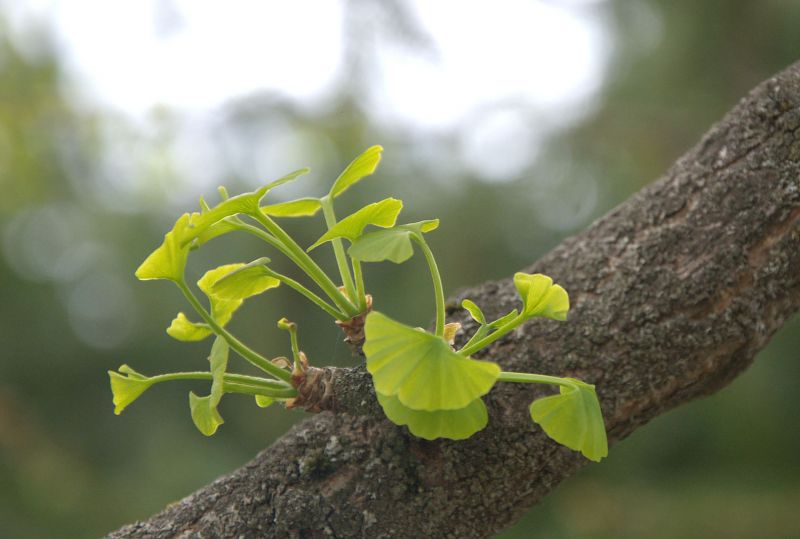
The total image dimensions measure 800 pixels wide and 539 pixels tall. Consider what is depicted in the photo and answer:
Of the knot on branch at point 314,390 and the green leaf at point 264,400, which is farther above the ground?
the knot on branch at point 314,390

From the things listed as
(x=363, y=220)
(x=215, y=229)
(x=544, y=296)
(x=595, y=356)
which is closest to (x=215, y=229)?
(x=215, y=229)

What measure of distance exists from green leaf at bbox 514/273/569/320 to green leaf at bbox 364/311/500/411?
0.27 feet

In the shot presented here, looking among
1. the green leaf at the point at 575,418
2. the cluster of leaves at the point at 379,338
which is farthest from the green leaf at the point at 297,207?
the green leaf at the point at 575,418

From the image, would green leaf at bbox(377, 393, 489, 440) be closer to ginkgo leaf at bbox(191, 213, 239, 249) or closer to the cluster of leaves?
the cluster of leaves

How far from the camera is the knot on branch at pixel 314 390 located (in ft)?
1.89

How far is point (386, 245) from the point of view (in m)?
0.51

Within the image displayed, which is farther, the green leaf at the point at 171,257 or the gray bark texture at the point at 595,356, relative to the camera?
the gray bark texture at the point at 595,356

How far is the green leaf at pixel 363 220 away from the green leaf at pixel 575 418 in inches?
6.5

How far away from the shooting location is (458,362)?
1.55 feet

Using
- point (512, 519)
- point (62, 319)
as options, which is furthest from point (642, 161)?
point (62, 319)

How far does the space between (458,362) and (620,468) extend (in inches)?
66.2

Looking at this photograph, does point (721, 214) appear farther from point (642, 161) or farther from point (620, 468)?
point (620, 468)

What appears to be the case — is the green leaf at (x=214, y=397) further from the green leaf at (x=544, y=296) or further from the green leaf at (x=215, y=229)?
the green leaf at (x=544, y=296)

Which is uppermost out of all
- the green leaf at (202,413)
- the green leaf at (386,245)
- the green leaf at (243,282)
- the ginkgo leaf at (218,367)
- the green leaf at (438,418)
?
the green leaf at (386,245)
